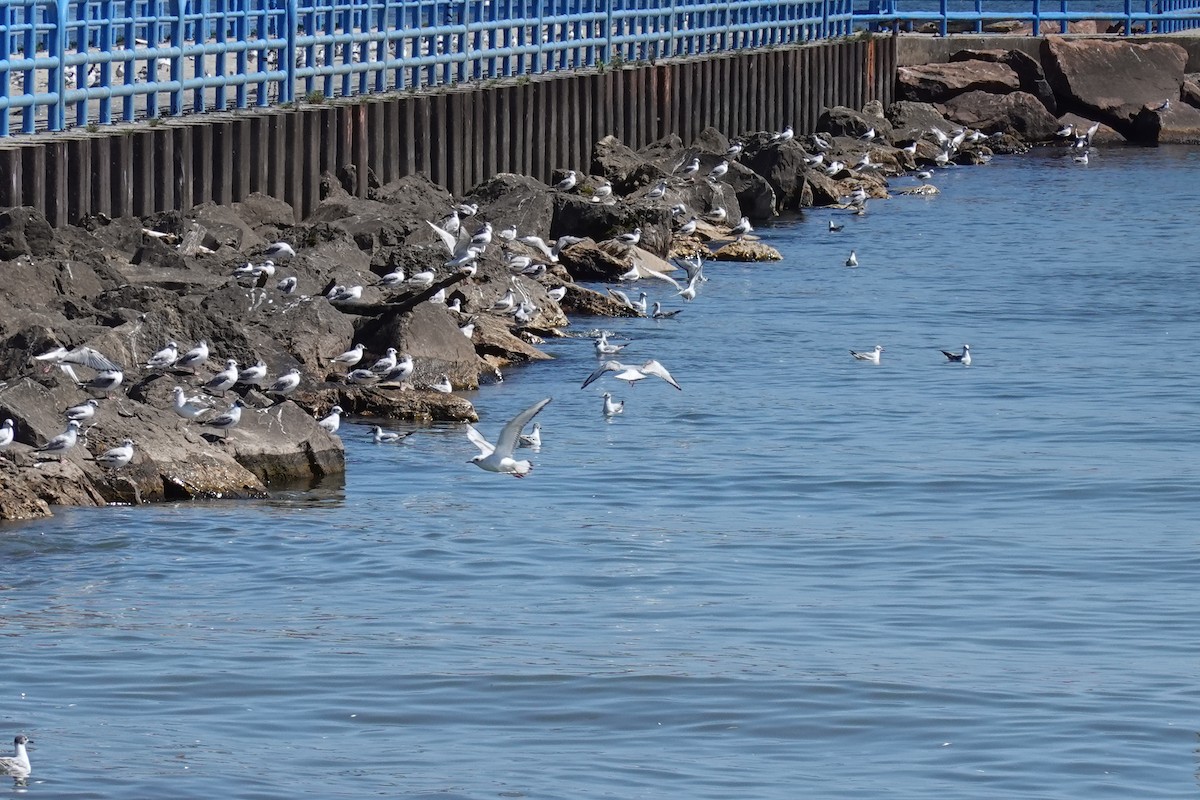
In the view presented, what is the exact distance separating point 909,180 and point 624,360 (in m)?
20.6

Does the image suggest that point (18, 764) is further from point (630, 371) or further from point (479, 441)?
point (630, 371)

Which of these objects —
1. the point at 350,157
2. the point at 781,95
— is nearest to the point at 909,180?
the point at 781,95

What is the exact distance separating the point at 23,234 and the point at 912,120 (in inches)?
1111

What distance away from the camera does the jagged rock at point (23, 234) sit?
59.2 ft

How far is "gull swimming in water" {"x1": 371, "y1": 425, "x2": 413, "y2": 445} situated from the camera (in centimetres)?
1675

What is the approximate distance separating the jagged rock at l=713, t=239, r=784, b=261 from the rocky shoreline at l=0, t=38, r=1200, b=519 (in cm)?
3

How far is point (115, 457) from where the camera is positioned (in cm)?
A: 1390

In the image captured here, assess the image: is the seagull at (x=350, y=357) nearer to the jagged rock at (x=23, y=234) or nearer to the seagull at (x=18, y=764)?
the jagged rock at (x=23, y=234)

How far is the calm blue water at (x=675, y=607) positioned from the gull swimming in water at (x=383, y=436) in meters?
0.14

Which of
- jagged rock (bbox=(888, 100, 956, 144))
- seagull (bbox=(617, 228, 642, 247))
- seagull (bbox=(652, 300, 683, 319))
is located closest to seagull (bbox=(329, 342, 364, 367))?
seagull (bbox=(652, 300, 683, 319))

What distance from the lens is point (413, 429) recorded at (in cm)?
1731

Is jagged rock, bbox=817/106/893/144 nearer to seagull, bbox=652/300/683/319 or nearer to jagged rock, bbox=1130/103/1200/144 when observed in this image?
jagged rock, bbox=1130/103/1200/144

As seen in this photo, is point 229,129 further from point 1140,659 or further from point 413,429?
point 1140,659

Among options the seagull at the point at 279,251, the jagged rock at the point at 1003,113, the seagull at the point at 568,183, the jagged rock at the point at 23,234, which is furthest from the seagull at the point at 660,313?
the jagged rock at the point at 1003,113
